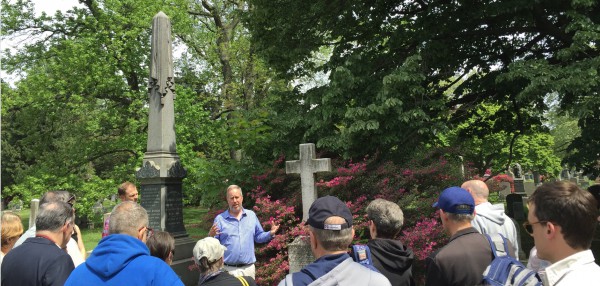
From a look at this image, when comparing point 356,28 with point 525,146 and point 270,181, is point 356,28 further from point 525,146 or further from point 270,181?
point 525,146

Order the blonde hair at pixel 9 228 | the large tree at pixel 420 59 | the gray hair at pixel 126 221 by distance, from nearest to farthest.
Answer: the gray hair at pixel 126 221, the blonde hair at pixel 9 228, the large tree at pixel 420 59

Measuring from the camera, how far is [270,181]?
10539 millimetres

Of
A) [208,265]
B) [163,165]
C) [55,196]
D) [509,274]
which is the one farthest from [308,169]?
[509,274]

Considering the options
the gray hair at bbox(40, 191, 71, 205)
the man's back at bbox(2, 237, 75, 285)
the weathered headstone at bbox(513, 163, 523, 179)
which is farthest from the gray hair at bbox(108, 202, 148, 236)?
the weathered headstone at bbox(513, 163, 523, 179)

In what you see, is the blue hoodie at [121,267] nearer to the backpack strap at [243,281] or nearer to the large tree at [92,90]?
the backpack strap at [243,281]

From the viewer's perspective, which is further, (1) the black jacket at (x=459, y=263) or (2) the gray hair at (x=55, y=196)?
(2) the gray hair at (x=55, y=196)

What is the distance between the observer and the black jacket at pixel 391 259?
371cm

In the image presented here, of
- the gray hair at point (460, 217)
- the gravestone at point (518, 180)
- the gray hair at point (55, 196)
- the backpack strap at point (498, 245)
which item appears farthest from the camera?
the gravestone at point (518, 180)

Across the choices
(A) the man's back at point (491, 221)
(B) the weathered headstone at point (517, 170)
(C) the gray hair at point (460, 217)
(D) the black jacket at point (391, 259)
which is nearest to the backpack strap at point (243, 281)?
(D) the black jacket at point (391, 259)

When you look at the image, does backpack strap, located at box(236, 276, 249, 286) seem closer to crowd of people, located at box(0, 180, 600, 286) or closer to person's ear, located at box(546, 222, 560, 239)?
crowd of people, located at box(0, 180, 600, 286)

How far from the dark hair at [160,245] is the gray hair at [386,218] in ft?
5.71

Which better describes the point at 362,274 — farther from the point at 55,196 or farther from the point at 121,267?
the point at 55,196

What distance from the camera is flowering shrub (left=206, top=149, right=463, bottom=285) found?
8.67 m

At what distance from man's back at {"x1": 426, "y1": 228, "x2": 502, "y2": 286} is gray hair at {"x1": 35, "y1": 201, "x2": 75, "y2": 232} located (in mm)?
2895
